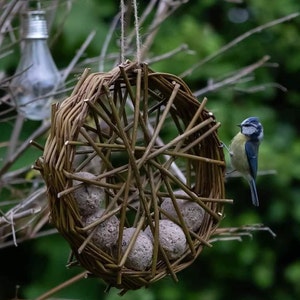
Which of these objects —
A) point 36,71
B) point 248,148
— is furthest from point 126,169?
point 36,71

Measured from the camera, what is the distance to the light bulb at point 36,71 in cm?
265

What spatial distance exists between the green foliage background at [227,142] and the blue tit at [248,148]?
6.19 feet

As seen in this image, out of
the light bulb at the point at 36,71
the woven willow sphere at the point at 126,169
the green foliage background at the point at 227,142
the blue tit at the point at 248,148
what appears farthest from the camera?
the green foliage background at the point at 227,142

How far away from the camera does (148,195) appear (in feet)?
6.18

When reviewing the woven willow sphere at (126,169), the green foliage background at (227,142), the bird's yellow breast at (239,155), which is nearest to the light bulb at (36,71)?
the bird's yellow breast at (239,155)

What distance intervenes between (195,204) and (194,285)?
9.32 ft

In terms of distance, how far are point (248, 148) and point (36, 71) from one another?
0.86 meters

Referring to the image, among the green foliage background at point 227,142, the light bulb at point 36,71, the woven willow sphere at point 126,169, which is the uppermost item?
the woven willow sphere at point 126,169

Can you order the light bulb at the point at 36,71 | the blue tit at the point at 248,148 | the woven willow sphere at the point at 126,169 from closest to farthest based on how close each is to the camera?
the woven willow sphere at the point at 126,169
the blue tit at the point at 248,148
the light bulb at the point at 36,71

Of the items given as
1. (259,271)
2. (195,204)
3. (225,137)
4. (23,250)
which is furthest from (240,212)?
(195,204)

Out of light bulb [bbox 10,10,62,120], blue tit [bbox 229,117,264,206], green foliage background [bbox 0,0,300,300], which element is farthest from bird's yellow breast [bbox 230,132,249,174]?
green foliage background [bbox 0,0,300,300]

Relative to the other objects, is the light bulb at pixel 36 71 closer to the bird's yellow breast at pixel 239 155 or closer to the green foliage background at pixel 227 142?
the bird's yellow breast at pixel 239 155

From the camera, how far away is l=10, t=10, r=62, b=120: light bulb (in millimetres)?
2648

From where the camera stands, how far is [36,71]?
2650 mm
